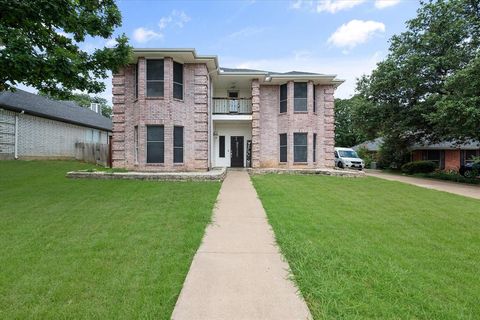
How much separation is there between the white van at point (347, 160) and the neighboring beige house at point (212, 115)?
21.8 ft

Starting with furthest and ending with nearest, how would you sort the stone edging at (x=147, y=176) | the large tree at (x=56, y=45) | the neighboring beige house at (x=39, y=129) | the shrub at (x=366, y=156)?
the shrub at (x=366, y=156), the neighboring beige house at (x=39, y=129), the stone edging at (x=147, y=176), the large tree at (x=56, y=45)

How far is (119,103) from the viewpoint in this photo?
15.5m

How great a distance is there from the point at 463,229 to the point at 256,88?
14.1m

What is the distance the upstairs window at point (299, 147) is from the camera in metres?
18.5

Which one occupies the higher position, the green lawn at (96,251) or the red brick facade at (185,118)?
the red brick facade at (185,118)

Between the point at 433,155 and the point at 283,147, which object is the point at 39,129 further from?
the point at 433,155

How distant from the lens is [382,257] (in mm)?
4215

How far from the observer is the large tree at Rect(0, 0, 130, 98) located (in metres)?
8.34

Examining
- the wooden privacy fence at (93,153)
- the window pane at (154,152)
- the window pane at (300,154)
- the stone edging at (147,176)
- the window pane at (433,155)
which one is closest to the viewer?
the stone edging at (147,176)

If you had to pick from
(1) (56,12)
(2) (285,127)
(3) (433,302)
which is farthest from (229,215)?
(2) (285,127)

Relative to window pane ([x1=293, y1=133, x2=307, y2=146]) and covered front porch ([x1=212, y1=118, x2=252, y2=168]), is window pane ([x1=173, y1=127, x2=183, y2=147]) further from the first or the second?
window pane ([x1=293, y1=133, x2=307, y2=146])

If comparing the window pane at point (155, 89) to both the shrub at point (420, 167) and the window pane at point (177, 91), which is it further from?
the shrub at point (420, 167)

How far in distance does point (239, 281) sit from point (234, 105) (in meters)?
16.7

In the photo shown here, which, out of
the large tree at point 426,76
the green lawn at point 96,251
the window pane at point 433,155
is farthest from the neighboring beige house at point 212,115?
the window pane at point 433,155
